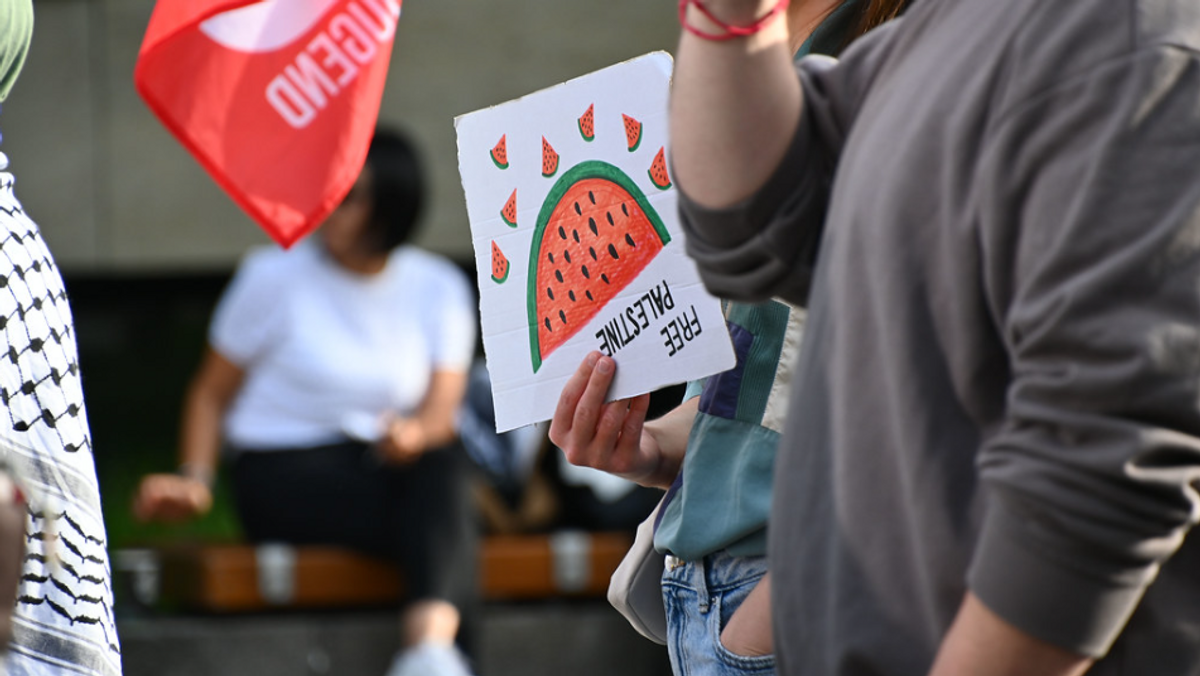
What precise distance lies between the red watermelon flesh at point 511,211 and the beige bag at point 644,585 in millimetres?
350

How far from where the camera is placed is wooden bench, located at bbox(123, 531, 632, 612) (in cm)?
429

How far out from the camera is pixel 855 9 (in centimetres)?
144

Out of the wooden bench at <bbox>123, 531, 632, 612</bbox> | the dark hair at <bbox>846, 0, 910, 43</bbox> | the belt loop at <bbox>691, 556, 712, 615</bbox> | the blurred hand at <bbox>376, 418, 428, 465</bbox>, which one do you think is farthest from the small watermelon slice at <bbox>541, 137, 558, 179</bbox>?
the wooden bench at <bbox>123, 531, 632, 612</bbox>

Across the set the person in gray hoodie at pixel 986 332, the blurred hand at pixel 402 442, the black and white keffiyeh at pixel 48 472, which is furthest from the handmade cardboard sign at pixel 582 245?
the blurred hand at pixel 402 442

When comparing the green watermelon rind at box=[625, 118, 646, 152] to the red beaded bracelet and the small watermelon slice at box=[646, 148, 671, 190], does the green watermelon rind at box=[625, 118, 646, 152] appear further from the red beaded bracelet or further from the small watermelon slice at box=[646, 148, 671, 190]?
the red beaded bracelet

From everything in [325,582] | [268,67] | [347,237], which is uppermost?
[268,67]

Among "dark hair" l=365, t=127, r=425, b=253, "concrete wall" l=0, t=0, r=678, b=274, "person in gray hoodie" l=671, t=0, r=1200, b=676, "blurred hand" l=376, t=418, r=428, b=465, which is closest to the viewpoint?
"person in gray hoodie" l=671, t=0, r=1200, b=676

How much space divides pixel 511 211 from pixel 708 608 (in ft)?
1.57

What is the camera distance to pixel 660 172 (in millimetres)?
1433

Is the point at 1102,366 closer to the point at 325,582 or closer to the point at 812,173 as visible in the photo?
the point at 812,173

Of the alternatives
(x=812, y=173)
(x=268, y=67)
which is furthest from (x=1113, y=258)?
(x=268, y=67)

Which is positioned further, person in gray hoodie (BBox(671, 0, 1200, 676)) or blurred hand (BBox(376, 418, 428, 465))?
blurred hand (BBox(376, 418, 428, 465))

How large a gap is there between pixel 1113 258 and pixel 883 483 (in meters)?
0.23

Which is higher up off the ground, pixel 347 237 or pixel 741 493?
pixel 741 493
